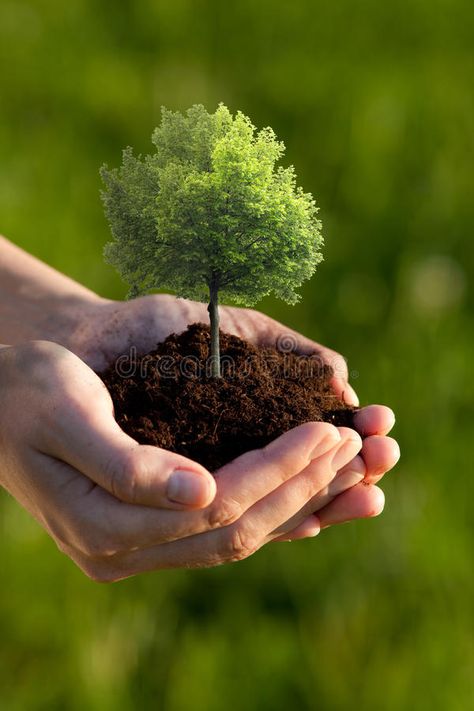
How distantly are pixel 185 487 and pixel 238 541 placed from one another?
29cm

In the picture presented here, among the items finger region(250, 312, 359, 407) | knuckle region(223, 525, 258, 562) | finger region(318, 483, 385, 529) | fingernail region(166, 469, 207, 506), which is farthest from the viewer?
finger region(250, 312, 359, 407)

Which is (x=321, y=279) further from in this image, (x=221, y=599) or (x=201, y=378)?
(x=201, y=378)

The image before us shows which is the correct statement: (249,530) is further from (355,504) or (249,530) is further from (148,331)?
(148,331)

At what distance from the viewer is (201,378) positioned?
2232 mm

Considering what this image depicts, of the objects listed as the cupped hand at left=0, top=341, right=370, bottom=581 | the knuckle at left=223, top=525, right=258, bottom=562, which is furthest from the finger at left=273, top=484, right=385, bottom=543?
the knuckle at left=223, top=525, right=258, bottom=562

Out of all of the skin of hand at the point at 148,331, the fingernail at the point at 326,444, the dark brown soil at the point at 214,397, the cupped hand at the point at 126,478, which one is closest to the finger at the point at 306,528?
the skin of hand at the point at 148,331

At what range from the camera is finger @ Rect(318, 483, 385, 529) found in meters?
2.18

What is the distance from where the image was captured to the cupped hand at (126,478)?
1.78 metres

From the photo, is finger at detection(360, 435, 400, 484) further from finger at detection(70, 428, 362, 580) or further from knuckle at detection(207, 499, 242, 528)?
knuckle at detection(207, 499, 242, 528)

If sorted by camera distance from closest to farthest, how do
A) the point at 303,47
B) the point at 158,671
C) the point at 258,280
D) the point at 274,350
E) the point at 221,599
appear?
the point at 258,280 < the point at 274,350 < the point at 158,671 < the point at 221,599 < the point at 303,47

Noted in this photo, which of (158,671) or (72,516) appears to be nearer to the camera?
(72,516)

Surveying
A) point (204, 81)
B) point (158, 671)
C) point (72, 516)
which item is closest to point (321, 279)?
point (204, 81)

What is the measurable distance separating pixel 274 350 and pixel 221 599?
1.25 m

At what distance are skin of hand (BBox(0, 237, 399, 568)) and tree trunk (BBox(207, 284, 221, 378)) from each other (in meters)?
0.37
